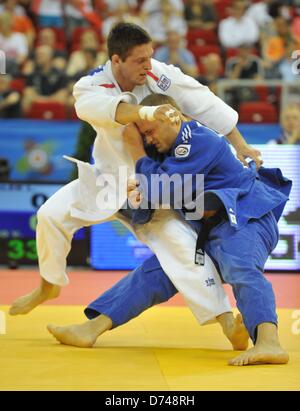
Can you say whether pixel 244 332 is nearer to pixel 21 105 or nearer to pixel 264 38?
pixel 21 105

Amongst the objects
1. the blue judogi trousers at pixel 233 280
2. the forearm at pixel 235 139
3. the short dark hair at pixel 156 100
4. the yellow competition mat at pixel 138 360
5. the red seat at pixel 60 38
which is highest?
the red seat at pixel 60 38

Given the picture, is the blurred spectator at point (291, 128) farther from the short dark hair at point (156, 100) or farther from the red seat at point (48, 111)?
the short dark hair at point (156, 100)

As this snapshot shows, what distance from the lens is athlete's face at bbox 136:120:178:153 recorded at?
4.14 meters

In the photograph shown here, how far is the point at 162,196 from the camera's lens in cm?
409

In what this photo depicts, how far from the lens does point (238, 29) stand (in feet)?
37.4

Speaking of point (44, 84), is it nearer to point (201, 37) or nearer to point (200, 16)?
point (201, 37)

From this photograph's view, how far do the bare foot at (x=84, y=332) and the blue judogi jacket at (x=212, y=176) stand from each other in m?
0.54

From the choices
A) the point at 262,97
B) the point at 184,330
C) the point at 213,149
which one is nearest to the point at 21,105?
the point at 262,97

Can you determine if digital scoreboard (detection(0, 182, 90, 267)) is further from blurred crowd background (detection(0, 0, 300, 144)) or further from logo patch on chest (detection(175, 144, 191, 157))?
logo patch on chest (detection(175, 144, 191, 157))

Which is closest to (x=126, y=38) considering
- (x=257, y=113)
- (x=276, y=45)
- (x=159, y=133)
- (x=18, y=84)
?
(x=159, y=133)

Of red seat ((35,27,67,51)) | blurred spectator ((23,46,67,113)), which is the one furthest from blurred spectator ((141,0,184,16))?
blurred spectator ((23,46,67,113))

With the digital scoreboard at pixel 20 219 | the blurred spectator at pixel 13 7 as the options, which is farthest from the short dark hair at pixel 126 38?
the blurred spectator at pixel 13 7

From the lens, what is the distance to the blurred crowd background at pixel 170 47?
10.1 m

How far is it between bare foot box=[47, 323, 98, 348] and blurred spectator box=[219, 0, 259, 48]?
7615mm
